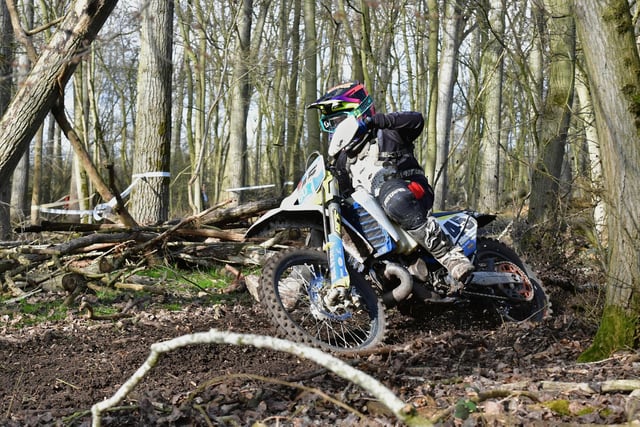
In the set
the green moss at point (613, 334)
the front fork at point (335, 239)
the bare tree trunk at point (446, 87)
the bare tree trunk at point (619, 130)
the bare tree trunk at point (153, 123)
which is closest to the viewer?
the bare tree trunk at point (619, 130)

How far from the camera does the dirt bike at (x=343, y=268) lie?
5.27 m

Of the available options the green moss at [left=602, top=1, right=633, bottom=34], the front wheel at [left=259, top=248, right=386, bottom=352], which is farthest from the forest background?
the front wheel at [left=259, top=248, right=386, bottom=352]

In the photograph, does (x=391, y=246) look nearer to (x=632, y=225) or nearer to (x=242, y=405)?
(x=632, y=225)

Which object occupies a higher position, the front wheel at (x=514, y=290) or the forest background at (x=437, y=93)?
the forest background at (x=437, y=93)

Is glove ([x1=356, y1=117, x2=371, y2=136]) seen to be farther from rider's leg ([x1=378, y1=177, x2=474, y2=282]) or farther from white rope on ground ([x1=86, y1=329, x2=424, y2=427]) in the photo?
white rope on ground ([x1=86, y1=329, x2=424, y2=427])

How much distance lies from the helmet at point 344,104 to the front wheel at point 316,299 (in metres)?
1.23

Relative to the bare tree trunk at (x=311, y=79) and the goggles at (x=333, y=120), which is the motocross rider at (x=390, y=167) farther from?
the bare tree trunk at (x=311, y=79)

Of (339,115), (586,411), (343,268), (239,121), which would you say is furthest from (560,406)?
(239,121)

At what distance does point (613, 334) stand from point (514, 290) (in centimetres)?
192

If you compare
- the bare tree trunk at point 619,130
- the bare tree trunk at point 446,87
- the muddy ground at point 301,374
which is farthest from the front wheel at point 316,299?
the bare tree trunk at point 446,87

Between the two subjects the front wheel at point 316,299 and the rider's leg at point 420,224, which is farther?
the rider's leg at point 420,224

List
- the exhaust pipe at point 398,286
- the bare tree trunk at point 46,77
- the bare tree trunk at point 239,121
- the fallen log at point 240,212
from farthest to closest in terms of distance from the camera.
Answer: the bare tree trunk at point 239,121 → the fallen log at point 240,212 → the bare tree trunk at point 46,77 → the exhaust pipe at point 398,286

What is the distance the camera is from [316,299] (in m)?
5.39

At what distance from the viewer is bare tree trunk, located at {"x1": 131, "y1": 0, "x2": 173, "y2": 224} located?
980cm
